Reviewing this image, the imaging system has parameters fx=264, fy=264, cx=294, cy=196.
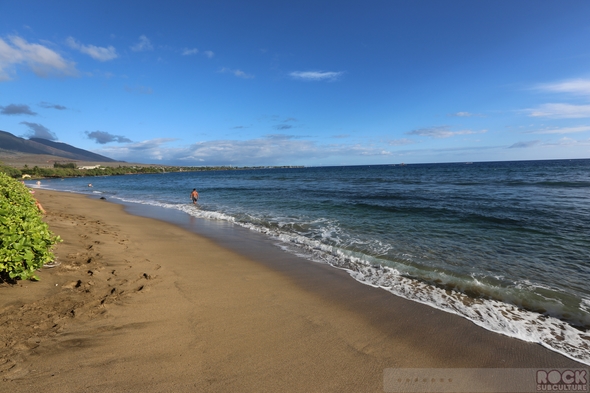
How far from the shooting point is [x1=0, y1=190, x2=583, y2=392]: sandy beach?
3088 mm

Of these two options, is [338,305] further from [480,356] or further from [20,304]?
[20,304]

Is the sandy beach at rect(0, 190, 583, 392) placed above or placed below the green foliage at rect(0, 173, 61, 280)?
below

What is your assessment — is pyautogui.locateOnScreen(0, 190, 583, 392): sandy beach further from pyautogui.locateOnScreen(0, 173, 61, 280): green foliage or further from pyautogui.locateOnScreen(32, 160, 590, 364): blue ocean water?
pyautogui.locateOnScreen(32, 160, 590, 364): blue ocean water

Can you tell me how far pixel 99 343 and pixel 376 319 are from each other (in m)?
4.28

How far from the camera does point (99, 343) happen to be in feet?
11.7

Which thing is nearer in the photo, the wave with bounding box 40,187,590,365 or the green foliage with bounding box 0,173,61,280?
the green foliage with bounding box 0,173,61,280

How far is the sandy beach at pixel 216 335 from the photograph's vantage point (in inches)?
122

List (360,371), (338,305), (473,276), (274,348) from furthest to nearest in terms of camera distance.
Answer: (473,276), (338,305), (274,348), (360,371)

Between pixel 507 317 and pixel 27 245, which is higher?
pixel 27 245

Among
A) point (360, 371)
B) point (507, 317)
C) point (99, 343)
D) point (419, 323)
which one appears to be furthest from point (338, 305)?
point (99, 343)

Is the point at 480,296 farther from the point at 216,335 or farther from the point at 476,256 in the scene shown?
the point at 216,335

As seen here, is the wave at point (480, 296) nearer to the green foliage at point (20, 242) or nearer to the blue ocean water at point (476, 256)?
the blue ocean water at point (476, 256)

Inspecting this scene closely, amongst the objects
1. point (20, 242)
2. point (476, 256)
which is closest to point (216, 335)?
point (20, 242)

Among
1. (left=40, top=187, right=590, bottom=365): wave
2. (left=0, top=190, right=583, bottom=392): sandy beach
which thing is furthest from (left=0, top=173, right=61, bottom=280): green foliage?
(left=40, top=187, right=590, bottom=365): wave
